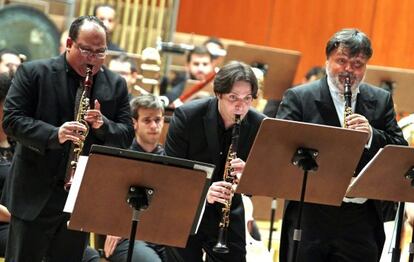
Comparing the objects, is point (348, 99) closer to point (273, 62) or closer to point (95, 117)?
point (95, 117)

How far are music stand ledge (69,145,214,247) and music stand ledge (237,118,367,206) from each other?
304 mm

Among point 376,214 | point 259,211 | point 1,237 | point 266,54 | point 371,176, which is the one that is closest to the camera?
point 371,176

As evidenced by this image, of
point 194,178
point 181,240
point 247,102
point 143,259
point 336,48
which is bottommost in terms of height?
point 143,259

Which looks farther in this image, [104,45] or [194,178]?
[104,45]

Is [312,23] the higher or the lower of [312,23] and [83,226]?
the higher

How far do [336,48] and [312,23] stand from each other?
6.83m

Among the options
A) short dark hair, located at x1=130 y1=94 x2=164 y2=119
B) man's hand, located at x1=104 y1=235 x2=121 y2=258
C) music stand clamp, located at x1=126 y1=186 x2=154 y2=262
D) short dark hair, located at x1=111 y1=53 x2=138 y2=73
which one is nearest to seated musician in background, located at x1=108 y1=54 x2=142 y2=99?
short dark hair, located at x1=111 y1=53 x2=138 y2=73

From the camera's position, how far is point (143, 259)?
225 inches

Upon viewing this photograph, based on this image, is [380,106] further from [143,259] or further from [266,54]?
[266,54]

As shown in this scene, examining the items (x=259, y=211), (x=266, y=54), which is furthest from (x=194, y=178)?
(x=266, y=54)

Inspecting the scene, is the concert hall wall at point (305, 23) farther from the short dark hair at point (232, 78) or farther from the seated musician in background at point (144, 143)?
the short dark hair at point (232, 78)

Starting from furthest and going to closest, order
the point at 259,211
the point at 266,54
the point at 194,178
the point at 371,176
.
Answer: the point at 266,54, the point at 259,211, the point at 371,176, the point at 194,178

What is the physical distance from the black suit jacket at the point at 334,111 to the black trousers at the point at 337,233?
74 millimetres

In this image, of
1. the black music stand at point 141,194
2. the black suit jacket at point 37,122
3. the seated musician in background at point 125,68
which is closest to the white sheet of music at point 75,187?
the black music stand at point 141,194
